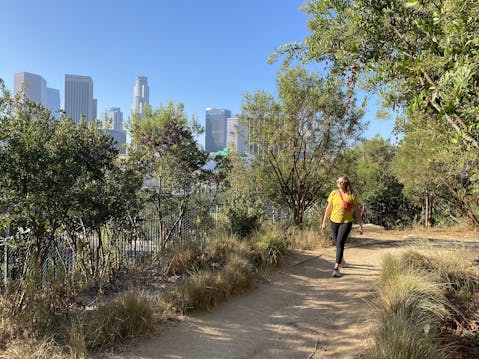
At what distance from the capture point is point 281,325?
14.2 ft

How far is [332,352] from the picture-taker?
362 cm

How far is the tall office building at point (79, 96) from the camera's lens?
8.75 metres

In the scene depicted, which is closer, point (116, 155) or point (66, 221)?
point (66, 221)

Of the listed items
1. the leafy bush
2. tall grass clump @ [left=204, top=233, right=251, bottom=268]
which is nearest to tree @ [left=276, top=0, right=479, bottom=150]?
tall grass clump @ [left=204, top=233, right=251, bottom=268]

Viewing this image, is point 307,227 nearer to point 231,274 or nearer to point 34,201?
point 231,274

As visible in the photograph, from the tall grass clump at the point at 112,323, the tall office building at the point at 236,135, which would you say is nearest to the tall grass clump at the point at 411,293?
the tall grass clump at the point at 112,323

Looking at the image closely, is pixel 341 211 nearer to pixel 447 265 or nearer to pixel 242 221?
pixel 447 265

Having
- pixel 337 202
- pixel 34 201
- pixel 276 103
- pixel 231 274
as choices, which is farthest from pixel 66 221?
pixel 276 103

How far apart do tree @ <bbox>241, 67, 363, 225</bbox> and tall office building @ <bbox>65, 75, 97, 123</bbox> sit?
452 cm

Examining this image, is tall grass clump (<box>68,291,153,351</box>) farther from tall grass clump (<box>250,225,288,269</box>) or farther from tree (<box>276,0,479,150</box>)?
tree (<box>276,0,479,150</box>)

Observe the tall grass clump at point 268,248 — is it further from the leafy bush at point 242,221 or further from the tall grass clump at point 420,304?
the tall grass clump at point 420,304

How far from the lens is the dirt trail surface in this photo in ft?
11.9

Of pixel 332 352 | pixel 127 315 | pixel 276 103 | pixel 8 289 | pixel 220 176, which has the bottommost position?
pixel 332 352

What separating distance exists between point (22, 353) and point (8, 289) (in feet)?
3.16
